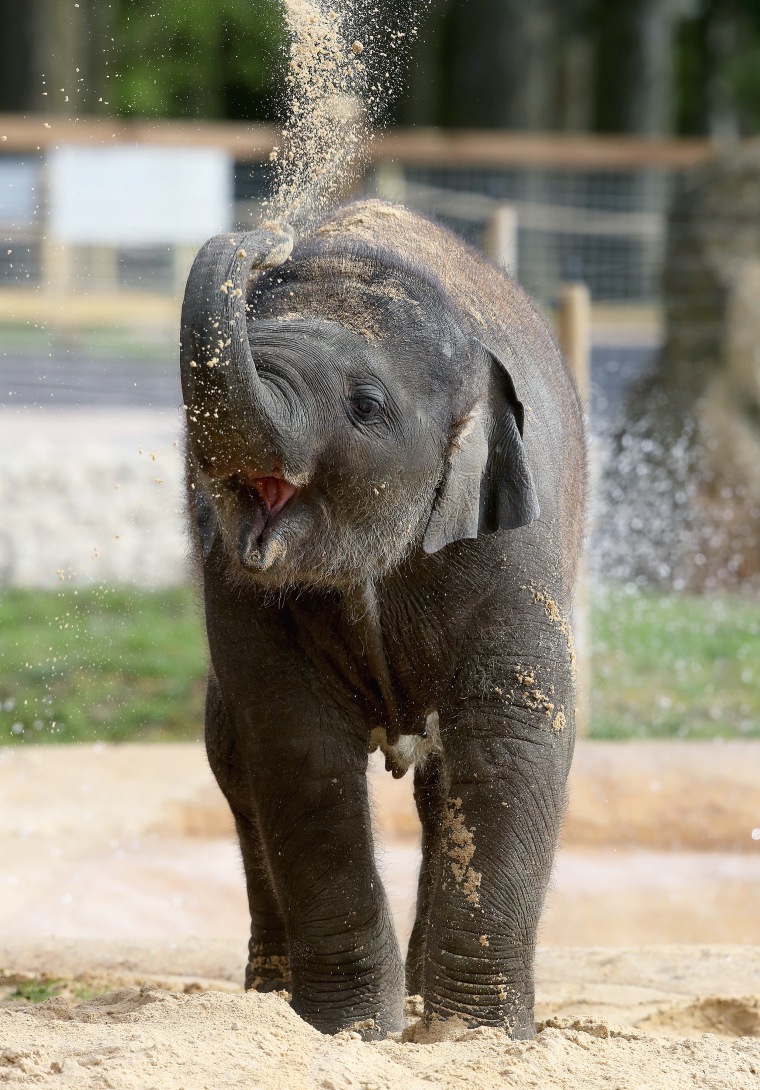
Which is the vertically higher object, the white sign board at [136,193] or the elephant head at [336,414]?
the white sign board at [136,193]

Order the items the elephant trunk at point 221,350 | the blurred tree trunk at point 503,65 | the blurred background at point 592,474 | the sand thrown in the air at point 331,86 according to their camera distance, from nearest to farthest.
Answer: the elephant trunk at point 221,350 < the sand thrown in the air at point 331,86 < the blurred background at point 592,474 < the blurred tree trunk at point 503,65

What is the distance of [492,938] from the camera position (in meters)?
3.37

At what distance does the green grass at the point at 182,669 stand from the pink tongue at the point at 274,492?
17.7ft

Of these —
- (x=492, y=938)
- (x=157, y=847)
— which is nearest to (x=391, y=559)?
(x=492, y=938)

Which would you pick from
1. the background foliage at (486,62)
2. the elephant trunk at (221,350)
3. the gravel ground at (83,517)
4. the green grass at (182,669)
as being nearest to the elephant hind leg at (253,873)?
the elephant trunk at (221,350)

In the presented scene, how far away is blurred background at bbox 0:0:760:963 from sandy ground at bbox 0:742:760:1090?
2 cm

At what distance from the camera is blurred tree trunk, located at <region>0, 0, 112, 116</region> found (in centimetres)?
1994

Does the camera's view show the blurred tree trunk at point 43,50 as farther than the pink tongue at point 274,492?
Yes

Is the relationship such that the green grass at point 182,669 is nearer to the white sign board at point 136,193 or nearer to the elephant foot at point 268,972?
the white sign board at point 136,193

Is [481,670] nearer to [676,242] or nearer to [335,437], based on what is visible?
[335,437]

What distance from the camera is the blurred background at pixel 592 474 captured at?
21.1 feet

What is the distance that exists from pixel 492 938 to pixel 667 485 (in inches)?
334

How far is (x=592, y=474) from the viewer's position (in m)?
6.18

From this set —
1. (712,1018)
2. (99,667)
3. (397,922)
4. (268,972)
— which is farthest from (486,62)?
(268,972)
